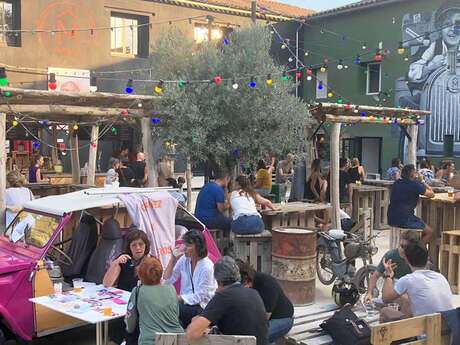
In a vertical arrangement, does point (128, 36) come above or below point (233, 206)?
above

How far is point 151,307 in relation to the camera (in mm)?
4328

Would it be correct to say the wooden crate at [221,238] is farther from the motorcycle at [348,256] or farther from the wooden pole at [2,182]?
the wooden pole at [2,182]

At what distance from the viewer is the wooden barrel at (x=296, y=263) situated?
7.27 m

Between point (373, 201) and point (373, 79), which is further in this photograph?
point (373, 79)

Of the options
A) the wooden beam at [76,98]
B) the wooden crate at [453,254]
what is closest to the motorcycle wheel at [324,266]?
the wooden crate at [453,254]

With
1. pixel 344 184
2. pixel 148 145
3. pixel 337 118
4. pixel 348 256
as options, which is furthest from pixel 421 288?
pixel 344 184

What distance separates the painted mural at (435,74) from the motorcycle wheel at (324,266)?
41.8ft

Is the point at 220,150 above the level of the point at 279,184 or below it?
above

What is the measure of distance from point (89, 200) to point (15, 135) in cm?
1527

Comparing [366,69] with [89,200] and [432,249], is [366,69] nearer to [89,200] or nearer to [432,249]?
[432,249]

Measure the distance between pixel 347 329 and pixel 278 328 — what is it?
2.03 ft

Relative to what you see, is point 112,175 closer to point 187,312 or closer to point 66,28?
point 187,312

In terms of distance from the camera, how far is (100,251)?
20.4 ft

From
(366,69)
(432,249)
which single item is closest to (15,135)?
(366,69)
